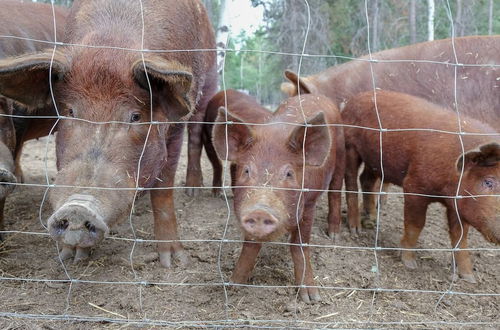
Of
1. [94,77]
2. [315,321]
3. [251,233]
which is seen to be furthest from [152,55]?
[315,321]

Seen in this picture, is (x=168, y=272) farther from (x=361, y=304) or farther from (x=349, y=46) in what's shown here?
(x=349, y=46)

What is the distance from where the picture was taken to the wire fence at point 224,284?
A: 10.8ft

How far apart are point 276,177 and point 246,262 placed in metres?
0.75

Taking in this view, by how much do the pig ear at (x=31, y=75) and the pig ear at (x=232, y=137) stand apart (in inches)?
44.3

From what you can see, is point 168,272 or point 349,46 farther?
point 349,46

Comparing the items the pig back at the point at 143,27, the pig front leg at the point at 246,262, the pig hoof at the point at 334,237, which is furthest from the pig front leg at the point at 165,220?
the pig hoof at the point at 334,237

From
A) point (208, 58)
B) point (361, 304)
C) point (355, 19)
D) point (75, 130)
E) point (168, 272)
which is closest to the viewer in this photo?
point (75, 130)

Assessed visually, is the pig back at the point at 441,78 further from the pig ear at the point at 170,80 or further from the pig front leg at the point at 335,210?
the pig ear at the point at 170,80

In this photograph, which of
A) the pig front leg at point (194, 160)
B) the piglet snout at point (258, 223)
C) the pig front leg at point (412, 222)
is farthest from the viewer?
the pig front leg at point (194, 160)

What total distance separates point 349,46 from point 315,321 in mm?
14461

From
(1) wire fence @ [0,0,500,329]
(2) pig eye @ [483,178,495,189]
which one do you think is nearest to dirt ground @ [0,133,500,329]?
(1) wire fence @ [0,0,500,329]

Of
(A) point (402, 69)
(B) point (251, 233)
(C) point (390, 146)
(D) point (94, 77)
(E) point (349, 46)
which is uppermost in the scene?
(E) point (349, 46)

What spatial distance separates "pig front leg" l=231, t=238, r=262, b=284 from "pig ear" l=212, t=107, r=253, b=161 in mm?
668

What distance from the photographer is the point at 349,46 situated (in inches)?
659
